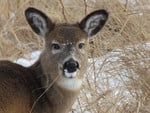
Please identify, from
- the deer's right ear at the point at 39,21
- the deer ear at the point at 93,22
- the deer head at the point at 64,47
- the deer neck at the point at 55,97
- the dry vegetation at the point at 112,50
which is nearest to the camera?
the deer head at the point at 64,47

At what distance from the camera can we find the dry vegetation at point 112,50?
608 cm

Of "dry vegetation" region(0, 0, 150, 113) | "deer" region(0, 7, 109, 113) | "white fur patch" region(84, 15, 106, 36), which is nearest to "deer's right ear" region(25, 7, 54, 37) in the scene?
"deer" region(0, 7, 109, 113)

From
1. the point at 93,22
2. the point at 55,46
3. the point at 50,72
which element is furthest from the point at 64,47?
the point at 93,22

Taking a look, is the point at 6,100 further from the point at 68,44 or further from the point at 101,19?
the point at 101,19

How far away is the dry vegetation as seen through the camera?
19.9 feet

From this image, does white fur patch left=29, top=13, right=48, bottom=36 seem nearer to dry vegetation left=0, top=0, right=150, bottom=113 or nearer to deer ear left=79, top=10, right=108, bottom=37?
deer ear left=79, top=10, right=108, bottom=37

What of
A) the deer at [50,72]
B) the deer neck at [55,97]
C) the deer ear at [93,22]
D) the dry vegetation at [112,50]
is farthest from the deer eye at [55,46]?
the dry vegetation at [112,50]

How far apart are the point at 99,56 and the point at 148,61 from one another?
0.52m

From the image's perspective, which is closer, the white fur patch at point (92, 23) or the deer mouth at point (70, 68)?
the deer mouth at point (70, 68)

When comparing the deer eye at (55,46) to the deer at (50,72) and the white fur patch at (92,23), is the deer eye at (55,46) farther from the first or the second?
the white fur patch at (92,23)

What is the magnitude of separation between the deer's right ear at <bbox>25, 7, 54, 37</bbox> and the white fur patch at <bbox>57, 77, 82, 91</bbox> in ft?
1.75

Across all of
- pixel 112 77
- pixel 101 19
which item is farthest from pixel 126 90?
pixel 101 19

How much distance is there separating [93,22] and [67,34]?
364 mm

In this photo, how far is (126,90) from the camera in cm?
616
